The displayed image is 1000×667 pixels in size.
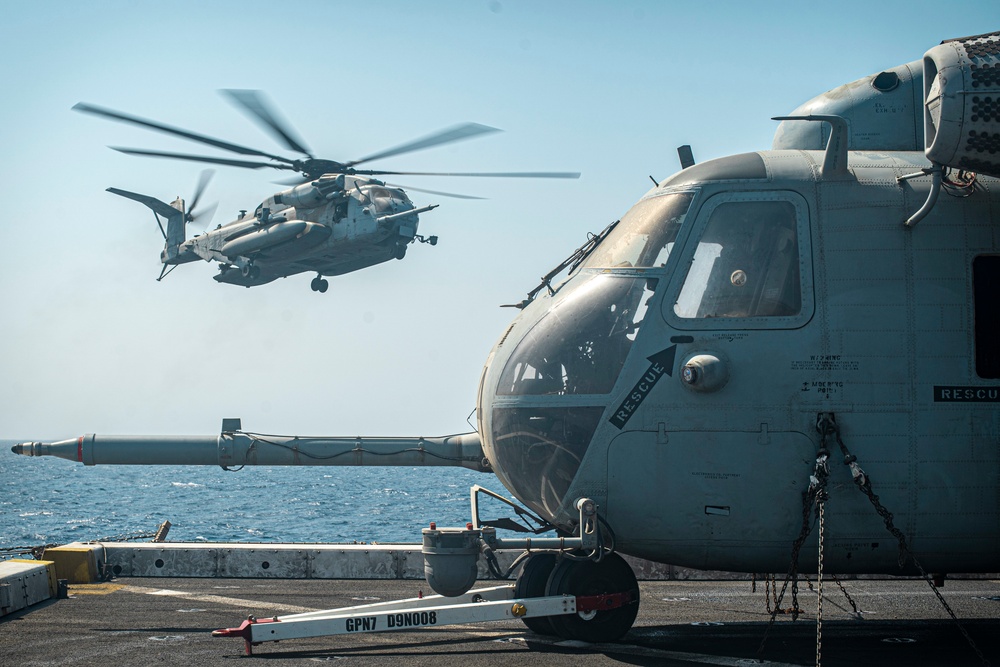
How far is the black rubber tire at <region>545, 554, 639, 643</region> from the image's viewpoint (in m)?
7.75

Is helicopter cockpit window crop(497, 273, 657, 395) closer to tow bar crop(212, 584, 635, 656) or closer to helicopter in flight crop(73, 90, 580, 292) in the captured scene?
tow bar crop(212, 584, 635, 656)

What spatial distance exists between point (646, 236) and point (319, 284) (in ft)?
107

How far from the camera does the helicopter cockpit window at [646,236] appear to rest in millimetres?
7918

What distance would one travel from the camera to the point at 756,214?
7.84 m

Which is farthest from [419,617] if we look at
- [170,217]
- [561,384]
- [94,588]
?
Answer: [170,217]

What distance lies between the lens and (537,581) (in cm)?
822

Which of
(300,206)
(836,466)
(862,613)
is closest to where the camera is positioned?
(836,466)

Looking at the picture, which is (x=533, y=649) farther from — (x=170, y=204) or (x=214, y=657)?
(x=170, y=204)

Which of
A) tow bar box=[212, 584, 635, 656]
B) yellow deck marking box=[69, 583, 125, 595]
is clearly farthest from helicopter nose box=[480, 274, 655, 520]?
yellow deck marking box=[69, 583, 125, 595]

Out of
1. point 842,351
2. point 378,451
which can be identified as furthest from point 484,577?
point 842,351

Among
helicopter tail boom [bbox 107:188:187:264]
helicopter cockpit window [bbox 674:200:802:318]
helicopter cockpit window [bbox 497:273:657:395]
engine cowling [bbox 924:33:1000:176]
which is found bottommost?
helicopter cockpit window [bbox 497:273:657:395]

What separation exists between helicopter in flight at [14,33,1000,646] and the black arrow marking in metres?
0.02

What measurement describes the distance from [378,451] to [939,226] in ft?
26.1

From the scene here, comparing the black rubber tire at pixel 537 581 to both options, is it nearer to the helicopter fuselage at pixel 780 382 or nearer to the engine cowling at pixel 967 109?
the helicopter fuselage at pixel 780 382
